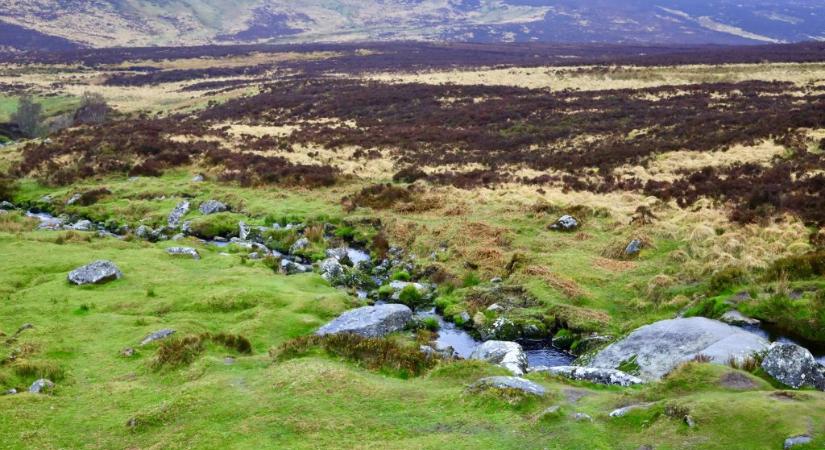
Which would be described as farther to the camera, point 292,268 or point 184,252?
point 184,252

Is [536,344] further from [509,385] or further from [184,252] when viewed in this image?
[184,252]

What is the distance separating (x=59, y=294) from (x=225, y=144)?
1407 inches

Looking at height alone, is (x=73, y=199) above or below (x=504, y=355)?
below

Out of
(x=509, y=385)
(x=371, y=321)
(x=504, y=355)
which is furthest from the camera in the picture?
(x=371, y=321)

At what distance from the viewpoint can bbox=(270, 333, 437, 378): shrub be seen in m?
16.9

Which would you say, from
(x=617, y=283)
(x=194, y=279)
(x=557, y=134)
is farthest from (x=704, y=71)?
(x=194, y=279)

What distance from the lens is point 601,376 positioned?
16328 mm

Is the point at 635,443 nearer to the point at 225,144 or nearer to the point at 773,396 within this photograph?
the point at 773,396

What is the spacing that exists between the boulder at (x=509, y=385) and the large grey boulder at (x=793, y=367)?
543cm

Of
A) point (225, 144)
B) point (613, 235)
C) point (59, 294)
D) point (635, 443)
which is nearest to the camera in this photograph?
point (635, 443)

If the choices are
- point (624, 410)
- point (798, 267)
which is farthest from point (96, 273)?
point (798, 267)

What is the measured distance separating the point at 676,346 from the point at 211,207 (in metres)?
29.3

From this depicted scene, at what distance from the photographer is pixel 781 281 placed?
2147cm

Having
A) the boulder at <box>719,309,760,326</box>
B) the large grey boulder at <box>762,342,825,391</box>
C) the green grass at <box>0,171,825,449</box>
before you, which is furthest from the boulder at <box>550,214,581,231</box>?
the large grey boulder at <box>762,342,825,391</box>
